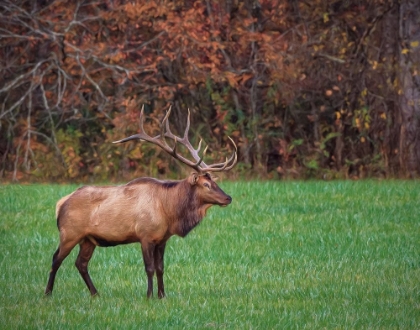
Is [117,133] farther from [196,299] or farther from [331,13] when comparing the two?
[196,299]

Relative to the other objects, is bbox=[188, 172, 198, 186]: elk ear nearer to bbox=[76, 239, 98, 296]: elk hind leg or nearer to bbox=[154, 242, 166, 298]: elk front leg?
bbox=[154, 242, 166, 298]: elk front leg

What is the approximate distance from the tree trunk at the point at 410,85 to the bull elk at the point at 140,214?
1288cm

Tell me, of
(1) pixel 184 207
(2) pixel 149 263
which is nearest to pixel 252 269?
(1) pixel 184 207

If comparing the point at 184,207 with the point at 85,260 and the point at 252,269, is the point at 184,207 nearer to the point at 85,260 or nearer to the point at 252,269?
the point at 85,260

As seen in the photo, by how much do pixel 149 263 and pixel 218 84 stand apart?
598 inches

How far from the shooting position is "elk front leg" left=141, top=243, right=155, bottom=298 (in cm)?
932

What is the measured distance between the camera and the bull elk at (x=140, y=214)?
9.45 metres

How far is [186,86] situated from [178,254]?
40.0 ft

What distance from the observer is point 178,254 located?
487 inches

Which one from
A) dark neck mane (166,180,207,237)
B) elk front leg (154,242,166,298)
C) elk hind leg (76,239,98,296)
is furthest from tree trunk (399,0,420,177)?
elk hind leg (76,239,98,296)

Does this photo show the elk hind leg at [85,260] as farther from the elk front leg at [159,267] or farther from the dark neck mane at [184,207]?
the dark neck mane at [184,207]

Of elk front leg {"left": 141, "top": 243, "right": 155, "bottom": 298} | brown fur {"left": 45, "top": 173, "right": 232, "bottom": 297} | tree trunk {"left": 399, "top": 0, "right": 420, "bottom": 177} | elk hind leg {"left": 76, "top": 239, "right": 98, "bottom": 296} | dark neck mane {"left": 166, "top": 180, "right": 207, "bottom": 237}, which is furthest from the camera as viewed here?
tree trunk {"left": 399, "top": 0, "right": 420, "bottom": 177}

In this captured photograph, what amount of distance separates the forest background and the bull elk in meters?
12.4

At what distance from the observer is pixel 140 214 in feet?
31.0
